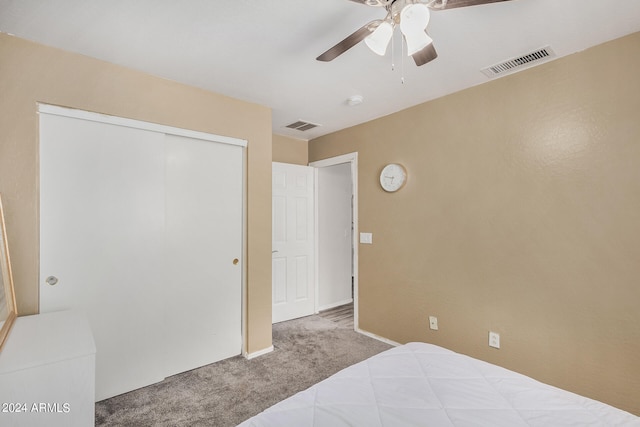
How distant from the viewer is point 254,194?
2.87 metres

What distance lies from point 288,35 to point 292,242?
2530 mm

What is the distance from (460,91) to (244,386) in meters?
2.98

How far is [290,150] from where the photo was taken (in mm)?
3990

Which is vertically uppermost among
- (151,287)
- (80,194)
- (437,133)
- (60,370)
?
(437,133)

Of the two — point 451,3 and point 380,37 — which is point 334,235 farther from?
point 451,3

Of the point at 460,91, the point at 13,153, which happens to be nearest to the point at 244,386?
A: the point at 13,153

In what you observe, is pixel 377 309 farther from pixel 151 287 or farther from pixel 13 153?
pixel 13 153

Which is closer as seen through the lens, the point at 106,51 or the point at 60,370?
the point at 60,370

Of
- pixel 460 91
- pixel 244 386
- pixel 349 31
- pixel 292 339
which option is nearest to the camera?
pixel 349 31

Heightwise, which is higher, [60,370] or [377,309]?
[60,370]

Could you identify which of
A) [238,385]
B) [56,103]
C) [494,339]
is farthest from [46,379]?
[494,339]

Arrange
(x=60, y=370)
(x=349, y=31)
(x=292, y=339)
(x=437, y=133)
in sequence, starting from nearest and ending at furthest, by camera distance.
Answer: (x=60, y=370) < (x=349, y=31) < (x=437, y=133) < (x=292, y=339)

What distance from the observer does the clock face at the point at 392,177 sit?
3018 millimetres

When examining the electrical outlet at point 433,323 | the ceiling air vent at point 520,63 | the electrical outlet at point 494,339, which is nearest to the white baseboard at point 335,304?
the electrical outlet at point 433,323
